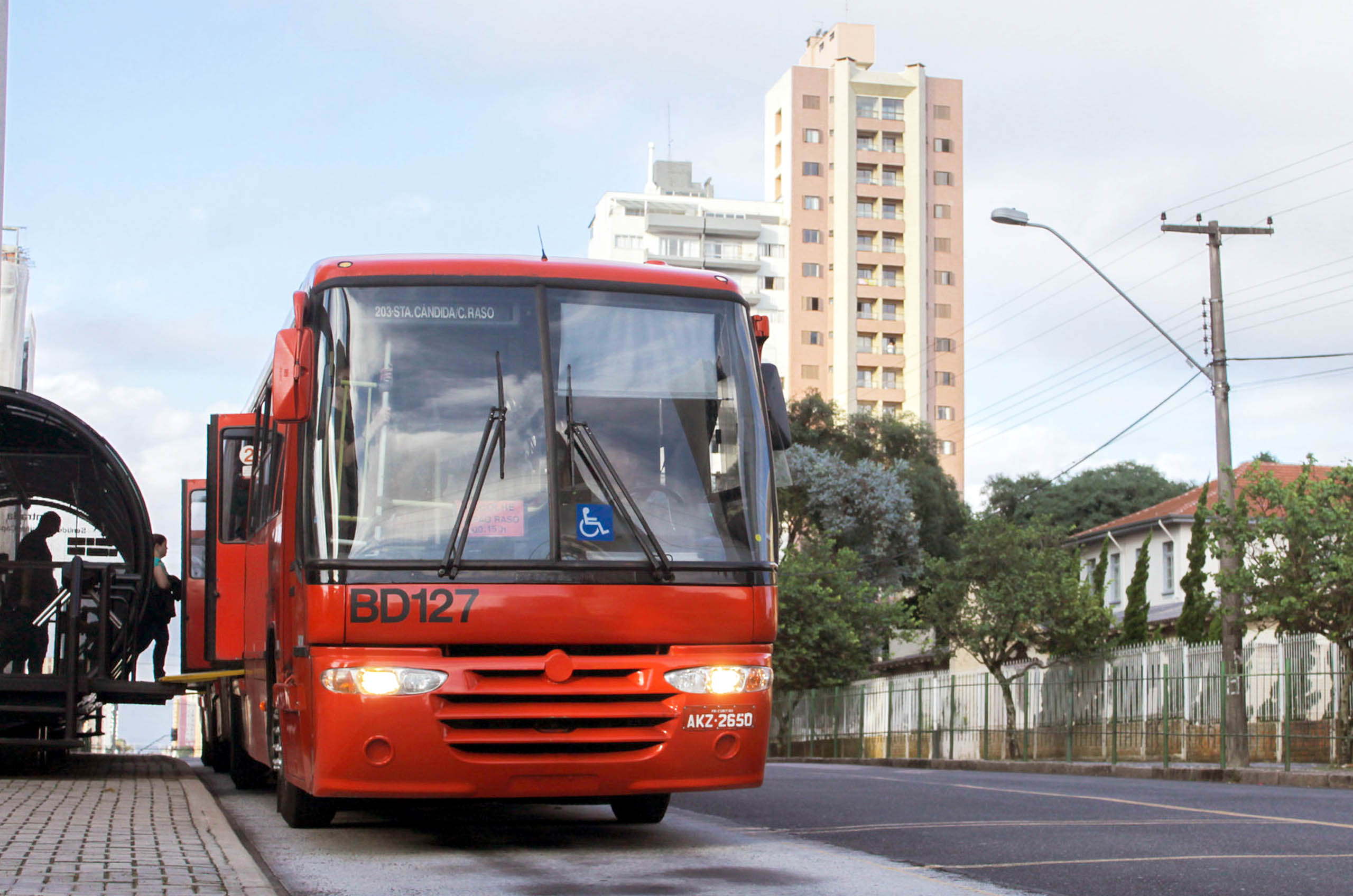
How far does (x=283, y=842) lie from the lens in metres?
9.46

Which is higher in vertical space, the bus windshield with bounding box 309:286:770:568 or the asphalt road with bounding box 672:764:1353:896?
the bus windshield with bounding box 309:286:770:568

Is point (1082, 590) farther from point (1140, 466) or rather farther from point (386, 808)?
point (1140, 466)

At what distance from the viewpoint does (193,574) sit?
51.8ft

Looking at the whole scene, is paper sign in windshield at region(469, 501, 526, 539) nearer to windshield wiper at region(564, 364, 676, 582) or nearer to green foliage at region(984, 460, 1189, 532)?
windshield wiper at region(564, 364, 676, 582)

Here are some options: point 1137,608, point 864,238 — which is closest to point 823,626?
point 1137,608

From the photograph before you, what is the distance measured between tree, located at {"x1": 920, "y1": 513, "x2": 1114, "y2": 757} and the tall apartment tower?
6760 centimetres

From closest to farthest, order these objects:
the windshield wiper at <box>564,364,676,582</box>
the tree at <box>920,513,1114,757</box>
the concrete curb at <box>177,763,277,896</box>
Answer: the concrete curb at <box>177,763,277,896</box> → the windshield wiper at <box>564,364,676,582</box> → the tree at <box>920,513,1114,757</box>

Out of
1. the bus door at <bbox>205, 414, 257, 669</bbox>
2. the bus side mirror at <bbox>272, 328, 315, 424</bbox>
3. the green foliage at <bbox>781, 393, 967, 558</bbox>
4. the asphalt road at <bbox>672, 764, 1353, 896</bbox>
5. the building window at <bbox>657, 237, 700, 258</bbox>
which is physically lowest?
the asphalt road at <bbox>672, 764, 1353, 896</bbox>

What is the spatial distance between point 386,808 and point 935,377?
102 metres

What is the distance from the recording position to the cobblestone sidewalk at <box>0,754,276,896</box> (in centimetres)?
690

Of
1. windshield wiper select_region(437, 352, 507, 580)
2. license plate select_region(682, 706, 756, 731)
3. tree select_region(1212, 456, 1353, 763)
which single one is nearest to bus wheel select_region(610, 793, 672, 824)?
license plate select_region(682, 706, 756, 731)

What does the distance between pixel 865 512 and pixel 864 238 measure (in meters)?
49.5

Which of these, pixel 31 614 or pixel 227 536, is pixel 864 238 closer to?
pixel 31 614

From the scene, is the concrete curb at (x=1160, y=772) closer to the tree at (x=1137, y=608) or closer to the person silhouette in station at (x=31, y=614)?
the tree at (x=1137, y=608)
